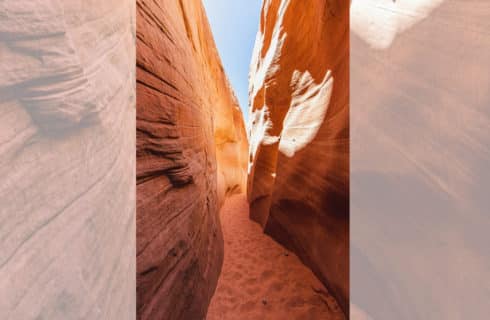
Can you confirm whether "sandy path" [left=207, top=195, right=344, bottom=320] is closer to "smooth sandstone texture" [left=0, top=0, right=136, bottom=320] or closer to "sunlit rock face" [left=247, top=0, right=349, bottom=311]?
"sunlit rock face" [left=247, top=0, right=349, bottom=311]

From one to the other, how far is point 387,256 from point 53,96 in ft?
3.95

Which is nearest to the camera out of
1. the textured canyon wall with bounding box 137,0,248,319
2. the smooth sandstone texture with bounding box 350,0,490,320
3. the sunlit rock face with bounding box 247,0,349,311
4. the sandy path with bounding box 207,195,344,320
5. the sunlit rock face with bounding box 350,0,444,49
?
the smooth sandstone texture with bounding box 350,0,490,320

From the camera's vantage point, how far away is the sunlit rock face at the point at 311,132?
1812 millimetres

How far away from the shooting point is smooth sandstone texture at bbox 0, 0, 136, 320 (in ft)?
1.23

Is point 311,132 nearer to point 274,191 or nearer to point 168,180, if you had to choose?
point 274,191

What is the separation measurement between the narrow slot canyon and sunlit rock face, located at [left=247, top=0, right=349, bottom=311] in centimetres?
2

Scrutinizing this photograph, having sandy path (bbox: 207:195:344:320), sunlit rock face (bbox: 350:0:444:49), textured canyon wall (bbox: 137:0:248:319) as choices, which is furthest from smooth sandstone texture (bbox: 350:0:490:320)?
sandy path (bbox: 207:195:344:320)

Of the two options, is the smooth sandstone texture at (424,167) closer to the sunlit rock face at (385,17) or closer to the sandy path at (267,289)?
the sunlit rock face at (385,17)

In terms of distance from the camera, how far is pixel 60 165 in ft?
1.55

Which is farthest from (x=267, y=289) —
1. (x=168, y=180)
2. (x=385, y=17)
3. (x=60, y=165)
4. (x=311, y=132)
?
(x=385, y=17)

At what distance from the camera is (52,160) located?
0.46 metres

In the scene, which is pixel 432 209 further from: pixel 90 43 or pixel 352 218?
pixel 90 43

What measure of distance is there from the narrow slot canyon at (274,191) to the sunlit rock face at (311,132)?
0.05 feet

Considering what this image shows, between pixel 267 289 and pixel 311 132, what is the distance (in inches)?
85.0
